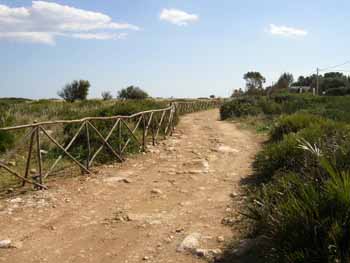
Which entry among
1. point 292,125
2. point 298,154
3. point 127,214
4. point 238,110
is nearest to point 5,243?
point 127,214

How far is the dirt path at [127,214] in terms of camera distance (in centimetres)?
486

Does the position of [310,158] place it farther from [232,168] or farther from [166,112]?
[166,112]

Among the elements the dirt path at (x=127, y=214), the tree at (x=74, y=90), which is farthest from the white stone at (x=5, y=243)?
the tree at (x=74, y=90)

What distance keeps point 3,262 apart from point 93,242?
1.05 metres

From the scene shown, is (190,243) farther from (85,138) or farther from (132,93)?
(132,93)

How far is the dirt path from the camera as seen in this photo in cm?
486

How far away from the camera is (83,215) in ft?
20.4

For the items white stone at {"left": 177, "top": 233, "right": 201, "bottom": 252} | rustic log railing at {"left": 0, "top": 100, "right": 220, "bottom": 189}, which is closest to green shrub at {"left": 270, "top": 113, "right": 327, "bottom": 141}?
rustic log railing at {"left": 0, "top": 100, "right": 220, "bottom": 189}

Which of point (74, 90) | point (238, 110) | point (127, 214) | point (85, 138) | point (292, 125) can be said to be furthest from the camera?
point (74, 90)

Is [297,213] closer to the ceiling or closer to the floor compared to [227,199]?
closer to the ceiling

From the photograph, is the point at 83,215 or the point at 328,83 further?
the point at 328,83

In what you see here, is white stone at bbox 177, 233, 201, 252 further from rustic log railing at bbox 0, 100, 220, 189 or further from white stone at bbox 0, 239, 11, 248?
rustic log railing at bbox 0, 100, 220, 189

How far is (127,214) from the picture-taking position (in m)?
6.21

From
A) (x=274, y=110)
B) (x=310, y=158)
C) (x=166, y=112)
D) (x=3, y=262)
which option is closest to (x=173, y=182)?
(x=310, y=158)
